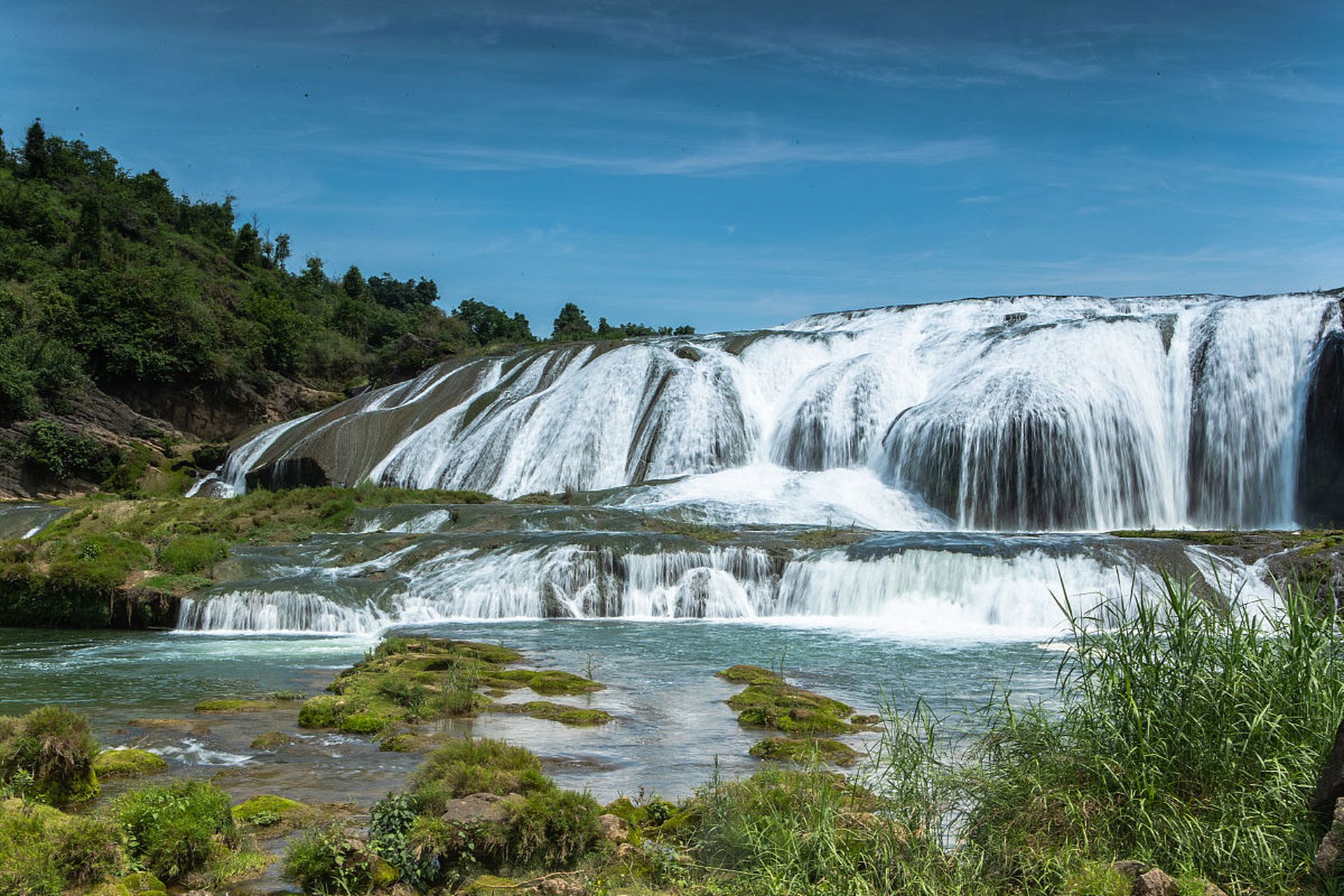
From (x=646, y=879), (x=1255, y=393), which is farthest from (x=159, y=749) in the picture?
(x=1255, y=393)

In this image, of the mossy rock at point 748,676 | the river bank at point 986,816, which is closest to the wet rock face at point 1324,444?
the mossy rock at point 748,676

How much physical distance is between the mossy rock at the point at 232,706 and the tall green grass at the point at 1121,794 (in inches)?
286

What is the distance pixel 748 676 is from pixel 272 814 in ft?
23.3

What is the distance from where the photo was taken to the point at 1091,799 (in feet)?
18.3

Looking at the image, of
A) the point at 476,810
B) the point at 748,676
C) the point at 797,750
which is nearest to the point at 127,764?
the point at 476,810

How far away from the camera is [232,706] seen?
11672 mm

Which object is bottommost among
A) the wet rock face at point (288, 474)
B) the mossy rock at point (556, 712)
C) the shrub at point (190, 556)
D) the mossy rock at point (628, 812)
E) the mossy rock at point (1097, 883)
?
the mossy rock at point (556, 712)

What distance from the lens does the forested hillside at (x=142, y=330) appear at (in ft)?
A: 146

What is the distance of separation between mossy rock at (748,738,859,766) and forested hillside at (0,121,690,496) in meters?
40.3

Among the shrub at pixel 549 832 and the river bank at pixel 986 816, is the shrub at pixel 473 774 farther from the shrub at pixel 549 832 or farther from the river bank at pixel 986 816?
the shrub at pixel 549 832

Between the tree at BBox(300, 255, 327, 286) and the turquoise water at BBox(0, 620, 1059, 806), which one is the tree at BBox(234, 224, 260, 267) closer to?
the tree at BBox(300, 255, 327, 286)

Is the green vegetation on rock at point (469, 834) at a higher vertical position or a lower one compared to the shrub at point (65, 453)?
lower

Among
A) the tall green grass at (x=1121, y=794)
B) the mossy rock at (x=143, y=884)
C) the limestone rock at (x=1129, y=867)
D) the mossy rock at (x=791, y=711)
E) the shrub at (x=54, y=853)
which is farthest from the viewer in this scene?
the mossy rock at (x=791, y=711)

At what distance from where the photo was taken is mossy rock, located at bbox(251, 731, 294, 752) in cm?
987
